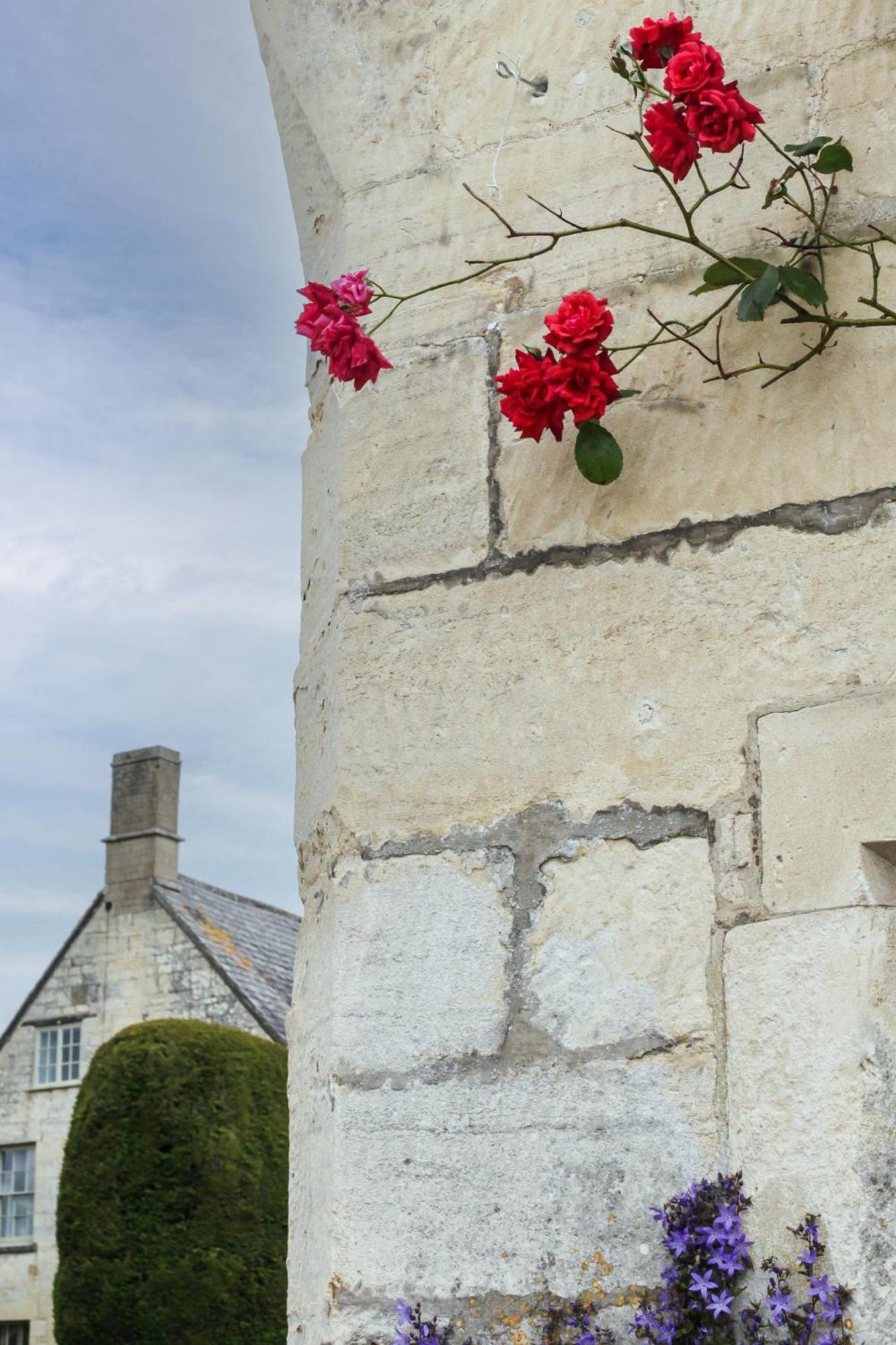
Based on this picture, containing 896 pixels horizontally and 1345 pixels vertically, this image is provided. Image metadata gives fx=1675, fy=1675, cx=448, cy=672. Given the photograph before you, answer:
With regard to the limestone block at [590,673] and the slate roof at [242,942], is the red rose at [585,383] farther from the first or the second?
the slate roof at [242,942]

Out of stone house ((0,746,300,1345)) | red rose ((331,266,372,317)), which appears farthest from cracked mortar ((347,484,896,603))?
stone house ((0,746,300,1345))

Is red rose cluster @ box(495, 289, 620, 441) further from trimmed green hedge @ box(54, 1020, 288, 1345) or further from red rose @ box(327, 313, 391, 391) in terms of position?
trimmed green hedge @ box(54, 1020, 288, 1345)

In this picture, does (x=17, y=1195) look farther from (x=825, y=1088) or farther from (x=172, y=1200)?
(x=825, y=1088)

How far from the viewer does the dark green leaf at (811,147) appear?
204 cm

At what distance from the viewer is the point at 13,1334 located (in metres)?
16.4

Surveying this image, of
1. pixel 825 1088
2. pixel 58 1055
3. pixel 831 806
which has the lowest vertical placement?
pixel 825 1088

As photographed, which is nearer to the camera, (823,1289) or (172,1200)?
(823,1289)

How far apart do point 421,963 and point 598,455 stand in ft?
2.21

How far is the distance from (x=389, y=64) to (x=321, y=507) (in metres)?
0.67

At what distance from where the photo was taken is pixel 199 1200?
10.5 metres

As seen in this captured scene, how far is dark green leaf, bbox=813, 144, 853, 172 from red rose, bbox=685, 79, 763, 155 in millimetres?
144

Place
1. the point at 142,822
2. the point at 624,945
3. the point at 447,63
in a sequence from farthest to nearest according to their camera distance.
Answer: the point at 142,822
the point at 447,63
the point at 624,945

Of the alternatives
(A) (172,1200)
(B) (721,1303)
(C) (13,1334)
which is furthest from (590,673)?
(C) (13,1334)

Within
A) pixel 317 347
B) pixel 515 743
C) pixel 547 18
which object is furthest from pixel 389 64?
pixel 515 743
